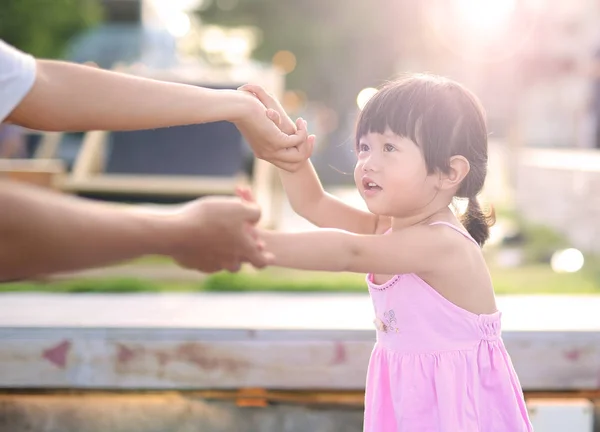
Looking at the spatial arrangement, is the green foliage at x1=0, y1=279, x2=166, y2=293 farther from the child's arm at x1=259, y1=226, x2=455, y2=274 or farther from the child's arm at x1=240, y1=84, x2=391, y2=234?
the child's arm at x1=259, y1=226, x2=455, y2=274

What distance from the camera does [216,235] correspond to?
174 centimetres

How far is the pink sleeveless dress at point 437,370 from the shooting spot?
6.45ft

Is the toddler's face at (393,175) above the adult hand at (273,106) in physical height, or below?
below

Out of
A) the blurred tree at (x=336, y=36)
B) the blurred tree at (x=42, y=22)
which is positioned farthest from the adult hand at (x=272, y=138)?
the blurred tree at (x=42, y=22)

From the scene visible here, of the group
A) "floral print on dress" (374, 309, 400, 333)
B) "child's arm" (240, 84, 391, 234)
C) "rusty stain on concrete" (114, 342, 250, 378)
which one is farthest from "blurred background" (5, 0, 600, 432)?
"floral print on dress" (374, 309, 400, 333)

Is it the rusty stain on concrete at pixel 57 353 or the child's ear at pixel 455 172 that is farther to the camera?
the rusty stain on concrete at pixel 57 353

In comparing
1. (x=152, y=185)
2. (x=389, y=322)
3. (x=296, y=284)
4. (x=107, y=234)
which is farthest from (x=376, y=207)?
(x=152, y=185)

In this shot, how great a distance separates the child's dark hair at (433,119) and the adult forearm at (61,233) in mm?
609

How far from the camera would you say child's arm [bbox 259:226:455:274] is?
186 centimetres

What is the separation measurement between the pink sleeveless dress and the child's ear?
0.33ft

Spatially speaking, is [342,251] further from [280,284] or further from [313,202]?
[280,284]

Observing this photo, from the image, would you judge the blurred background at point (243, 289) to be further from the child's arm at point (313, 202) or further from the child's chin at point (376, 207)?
the child's chin at point (376, 207)

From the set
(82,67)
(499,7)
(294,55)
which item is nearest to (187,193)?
(82,67)

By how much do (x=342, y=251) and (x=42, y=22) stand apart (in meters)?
21.5
